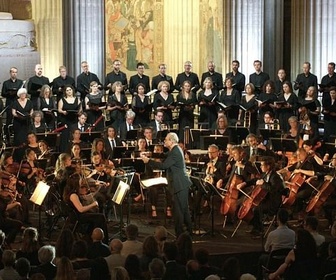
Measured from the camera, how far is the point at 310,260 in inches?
444

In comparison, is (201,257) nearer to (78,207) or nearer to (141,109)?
(78,207)

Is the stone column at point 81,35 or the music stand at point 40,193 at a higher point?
the stone column at point 81,35

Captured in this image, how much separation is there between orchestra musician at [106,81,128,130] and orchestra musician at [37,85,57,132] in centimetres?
100

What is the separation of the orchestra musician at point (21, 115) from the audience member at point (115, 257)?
8.17 m

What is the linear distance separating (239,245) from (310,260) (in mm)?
3501

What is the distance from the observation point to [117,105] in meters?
19.8

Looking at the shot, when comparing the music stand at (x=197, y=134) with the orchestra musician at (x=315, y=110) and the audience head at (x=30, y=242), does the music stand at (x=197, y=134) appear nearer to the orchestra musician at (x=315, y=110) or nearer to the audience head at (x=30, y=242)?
the orchestra musician at (x=315, y=110)

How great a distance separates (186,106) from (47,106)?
2.54 m

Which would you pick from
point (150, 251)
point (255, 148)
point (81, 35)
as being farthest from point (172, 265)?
point (81, 35)

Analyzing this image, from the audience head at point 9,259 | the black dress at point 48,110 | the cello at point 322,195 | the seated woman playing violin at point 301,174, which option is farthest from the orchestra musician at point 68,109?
the audience head at point 9,259

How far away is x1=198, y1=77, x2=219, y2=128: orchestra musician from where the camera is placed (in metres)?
20.2

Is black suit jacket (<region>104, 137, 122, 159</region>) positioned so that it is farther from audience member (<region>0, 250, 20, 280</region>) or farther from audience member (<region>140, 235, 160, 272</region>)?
audience member (<region>0, 250, 20, 280</region>)

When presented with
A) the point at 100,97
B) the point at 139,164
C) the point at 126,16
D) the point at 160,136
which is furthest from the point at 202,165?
the point at 126,16

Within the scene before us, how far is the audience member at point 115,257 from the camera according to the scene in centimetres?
1140
